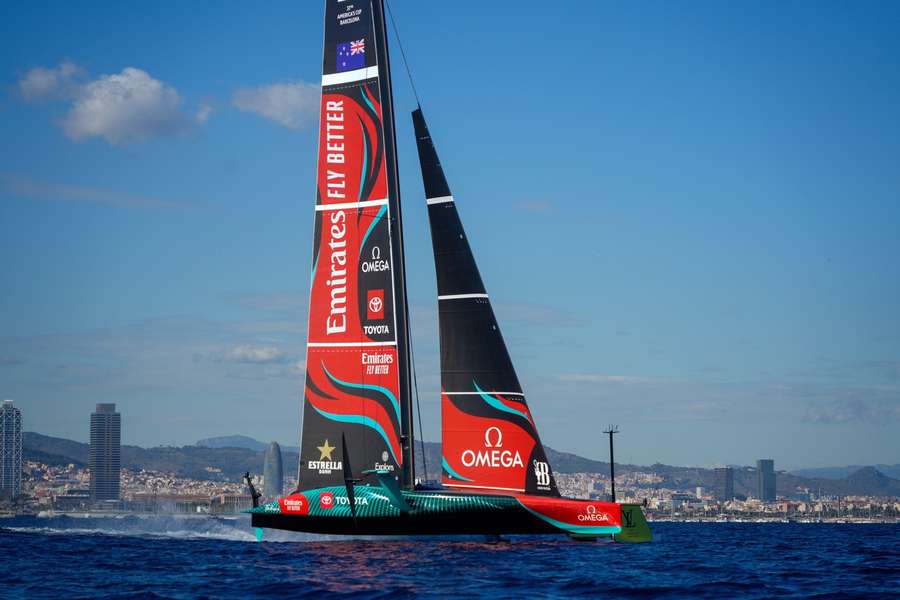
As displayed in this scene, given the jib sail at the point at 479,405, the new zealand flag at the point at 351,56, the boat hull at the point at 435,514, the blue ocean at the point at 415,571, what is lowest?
the blue ocean at the point at 415,571

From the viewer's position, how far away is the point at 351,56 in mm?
37156

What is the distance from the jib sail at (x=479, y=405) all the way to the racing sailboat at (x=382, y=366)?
29mm

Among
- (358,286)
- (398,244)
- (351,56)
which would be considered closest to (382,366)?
(358,286)

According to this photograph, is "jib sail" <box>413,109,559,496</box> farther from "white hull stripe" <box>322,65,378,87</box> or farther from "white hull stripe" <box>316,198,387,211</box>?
"white hull stripe" <box>322,65,378,87</box>

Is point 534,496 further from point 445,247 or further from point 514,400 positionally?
point 445,247

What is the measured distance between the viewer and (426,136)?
Answer: 37156 millimetres

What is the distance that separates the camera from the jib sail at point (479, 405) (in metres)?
34.8

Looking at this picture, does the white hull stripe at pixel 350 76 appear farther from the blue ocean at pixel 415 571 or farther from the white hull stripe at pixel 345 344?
the blue ocean at pixel 415 571

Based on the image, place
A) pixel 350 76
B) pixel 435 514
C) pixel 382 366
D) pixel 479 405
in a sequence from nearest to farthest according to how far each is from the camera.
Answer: pixel 435 514
pixel 479 405
pixel 382 366
pixel 350 76

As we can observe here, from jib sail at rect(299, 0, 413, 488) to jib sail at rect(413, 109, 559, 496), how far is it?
127 cm

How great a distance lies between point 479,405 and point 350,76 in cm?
1076

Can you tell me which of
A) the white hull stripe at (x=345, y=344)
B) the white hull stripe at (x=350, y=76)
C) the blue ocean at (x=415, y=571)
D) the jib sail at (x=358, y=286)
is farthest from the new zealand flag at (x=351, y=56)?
the blue ocean at (x=415, y=571)

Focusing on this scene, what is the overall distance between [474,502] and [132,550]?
11306 millimetres

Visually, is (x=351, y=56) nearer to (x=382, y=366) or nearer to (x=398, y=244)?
(x=398, y=244)
